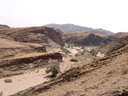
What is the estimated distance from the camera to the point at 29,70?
31.1m

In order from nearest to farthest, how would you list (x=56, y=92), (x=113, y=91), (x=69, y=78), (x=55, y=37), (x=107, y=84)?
(x=113, y=91)
(x=107, y=84)
(x=56, y=92)
(x=69, y=78)
(x=55, y=37)

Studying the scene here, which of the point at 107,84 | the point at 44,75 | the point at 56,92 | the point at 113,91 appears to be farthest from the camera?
the point at 44,75

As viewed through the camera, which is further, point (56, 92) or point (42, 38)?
point (42, 38)

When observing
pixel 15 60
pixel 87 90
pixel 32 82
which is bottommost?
pixel 32 82

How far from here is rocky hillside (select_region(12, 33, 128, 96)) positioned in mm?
6860

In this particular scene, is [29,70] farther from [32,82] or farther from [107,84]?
[107,84]

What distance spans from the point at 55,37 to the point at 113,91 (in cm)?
8277

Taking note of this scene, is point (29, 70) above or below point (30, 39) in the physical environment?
below

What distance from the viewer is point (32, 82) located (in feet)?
84.6

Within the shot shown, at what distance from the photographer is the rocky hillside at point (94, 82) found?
6.86 meters

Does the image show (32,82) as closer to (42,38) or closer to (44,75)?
(44,75)

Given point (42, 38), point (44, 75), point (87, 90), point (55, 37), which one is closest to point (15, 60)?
point (44, 75)

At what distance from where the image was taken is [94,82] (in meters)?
8.42

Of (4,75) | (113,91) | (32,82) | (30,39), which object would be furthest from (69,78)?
(30,39)
